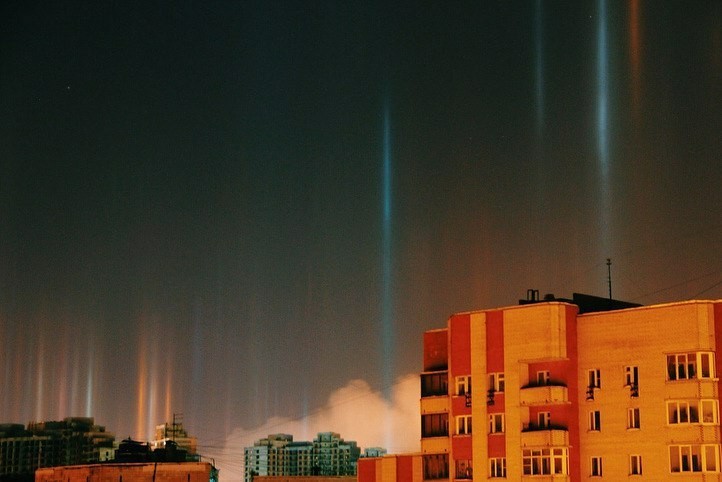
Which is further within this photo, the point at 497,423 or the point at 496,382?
the point at 496,382

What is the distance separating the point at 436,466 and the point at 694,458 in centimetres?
2008

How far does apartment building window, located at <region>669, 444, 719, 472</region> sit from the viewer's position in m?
68.9

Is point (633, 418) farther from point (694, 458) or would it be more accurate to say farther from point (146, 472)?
point (146, 472)

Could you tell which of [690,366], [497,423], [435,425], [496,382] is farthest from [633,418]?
[435,425]

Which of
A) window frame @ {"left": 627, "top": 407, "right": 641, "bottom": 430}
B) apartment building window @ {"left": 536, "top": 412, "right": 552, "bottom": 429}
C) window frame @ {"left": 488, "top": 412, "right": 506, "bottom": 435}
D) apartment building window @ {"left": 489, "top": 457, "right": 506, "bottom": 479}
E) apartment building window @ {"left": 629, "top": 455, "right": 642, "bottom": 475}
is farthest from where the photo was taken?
window frame @ {"left": 488, "top": 412, "right": 506, "bottom": 435}

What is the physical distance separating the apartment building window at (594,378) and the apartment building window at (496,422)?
19.5 feet

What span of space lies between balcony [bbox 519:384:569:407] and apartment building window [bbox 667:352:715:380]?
22.0 feet

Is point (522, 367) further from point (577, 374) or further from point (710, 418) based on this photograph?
point (710, 418)

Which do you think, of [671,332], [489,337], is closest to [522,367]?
[489,337]

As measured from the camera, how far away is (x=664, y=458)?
7056cm

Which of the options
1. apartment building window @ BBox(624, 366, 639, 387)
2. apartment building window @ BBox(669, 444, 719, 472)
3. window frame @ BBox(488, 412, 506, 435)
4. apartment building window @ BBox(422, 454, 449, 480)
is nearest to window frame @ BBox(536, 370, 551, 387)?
window frame @ BBox(488, 412, 506, 435)

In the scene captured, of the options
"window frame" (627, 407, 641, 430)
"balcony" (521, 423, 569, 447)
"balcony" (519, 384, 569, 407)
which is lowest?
"balcony" (521, 423, 569, 447)

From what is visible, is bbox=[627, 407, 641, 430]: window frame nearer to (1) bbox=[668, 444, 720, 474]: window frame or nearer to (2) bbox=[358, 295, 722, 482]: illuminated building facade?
(2) bbox=[358, 295, 722, 482]: illuminated building facade

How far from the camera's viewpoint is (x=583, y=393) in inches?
2970
